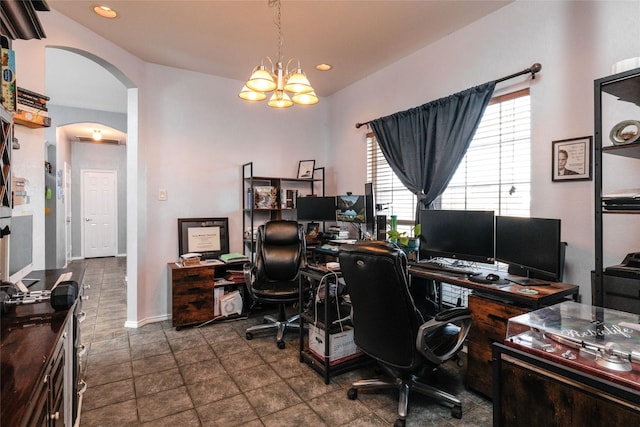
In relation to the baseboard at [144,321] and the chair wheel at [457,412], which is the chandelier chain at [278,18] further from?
the baseboard at [144,321]

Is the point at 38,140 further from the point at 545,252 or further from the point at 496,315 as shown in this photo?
the point at 545,252

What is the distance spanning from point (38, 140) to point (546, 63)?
3.72m

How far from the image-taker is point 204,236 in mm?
4012

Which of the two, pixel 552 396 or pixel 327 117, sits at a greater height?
pixel 327 117

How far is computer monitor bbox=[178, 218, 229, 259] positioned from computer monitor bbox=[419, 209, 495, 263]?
2421mm

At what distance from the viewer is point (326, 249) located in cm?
381

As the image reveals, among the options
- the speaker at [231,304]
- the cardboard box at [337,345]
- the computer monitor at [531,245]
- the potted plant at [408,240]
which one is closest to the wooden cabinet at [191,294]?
the speaker at [231,304]

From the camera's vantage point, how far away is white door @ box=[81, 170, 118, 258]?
25.4ft

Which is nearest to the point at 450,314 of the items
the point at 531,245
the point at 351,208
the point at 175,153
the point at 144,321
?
the point at 531,245

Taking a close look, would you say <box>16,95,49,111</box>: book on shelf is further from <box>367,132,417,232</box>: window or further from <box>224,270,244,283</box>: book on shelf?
<box>367,132,417,232</box>: window

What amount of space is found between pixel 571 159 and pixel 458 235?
2.96ft

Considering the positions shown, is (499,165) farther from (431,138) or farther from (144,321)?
(144,321)

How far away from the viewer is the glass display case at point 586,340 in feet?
3.23

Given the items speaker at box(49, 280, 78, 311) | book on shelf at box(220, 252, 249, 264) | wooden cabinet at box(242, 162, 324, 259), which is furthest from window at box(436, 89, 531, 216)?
speaker at box(49, 280, 78, 311)
